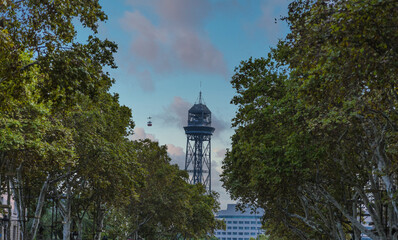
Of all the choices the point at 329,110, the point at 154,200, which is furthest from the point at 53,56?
the point at 154,200

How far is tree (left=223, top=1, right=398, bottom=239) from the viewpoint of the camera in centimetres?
1211

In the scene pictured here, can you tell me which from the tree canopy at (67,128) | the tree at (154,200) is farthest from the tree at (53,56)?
the tree at (154,200)

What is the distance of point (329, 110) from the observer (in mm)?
21219

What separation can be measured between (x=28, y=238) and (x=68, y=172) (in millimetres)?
3799

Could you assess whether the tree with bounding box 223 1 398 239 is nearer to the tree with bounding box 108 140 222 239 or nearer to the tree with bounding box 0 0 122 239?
the tree with bounding box 0 0 122 239

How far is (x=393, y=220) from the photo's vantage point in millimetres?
25266

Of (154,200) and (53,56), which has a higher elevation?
(154,200)

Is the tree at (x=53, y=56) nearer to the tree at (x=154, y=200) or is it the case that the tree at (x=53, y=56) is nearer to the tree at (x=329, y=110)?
the tree at (x=329, y=110)

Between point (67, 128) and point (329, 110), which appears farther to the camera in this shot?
point (67, 128)

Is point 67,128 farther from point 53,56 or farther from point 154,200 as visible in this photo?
point 154,200

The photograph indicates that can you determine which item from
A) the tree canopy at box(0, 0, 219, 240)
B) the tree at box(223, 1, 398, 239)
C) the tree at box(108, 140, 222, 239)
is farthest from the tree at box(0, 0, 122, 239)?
the tree at box(108, 140, 222, 239)

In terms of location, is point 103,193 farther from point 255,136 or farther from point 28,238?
point 255,136

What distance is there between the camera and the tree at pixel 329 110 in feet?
39.7

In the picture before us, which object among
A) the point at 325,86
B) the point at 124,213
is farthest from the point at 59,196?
the point at 325,86
